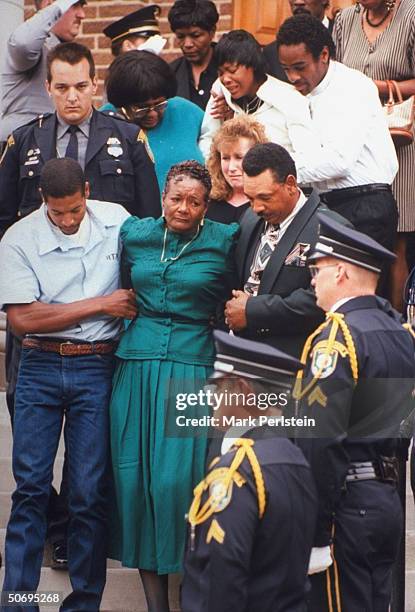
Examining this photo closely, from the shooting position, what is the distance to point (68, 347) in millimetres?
5176

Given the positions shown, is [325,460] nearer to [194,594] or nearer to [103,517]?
[194,594]

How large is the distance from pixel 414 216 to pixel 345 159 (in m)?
1.00

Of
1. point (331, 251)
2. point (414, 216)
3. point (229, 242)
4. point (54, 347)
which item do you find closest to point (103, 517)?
point (54, 347)

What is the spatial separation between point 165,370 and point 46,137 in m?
1.18

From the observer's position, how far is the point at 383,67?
21.7 ft

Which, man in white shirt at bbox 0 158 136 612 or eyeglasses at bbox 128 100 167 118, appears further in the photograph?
eyeglasses at bbox 128 100 167 118

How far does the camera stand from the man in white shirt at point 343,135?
5.75 metres

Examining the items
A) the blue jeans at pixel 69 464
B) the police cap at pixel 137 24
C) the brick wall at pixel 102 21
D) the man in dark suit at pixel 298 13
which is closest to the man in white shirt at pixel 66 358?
the blue jeans at pixel 69 464

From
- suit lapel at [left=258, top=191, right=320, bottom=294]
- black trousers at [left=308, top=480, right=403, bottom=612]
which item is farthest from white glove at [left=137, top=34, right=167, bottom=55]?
black trousers at [left=308, top=480, right=403, bottom=612]

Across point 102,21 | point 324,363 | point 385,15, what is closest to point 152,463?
point 324,363

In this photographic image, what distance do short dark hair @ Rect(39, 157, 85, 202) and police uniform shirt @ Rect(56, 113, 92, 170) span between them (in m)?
0.46

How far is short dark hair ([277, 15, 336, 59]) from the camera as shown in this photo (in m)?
5.90

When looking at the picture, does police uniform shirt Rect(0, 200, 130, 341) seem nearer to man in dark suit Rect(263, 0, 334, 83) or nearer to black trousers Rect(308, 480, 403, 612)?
black trousers Rect(308, 480, 403, 612)

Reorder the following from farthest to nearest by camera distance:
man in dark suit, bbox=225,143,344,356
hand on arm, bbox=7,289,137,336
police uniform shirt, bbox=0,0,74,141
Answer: police uniform shirt, bbox=0,0,74,141 → hand on arm, bbox=7,289,137,336 → man in dark suit, bbox=225,143,344,356
